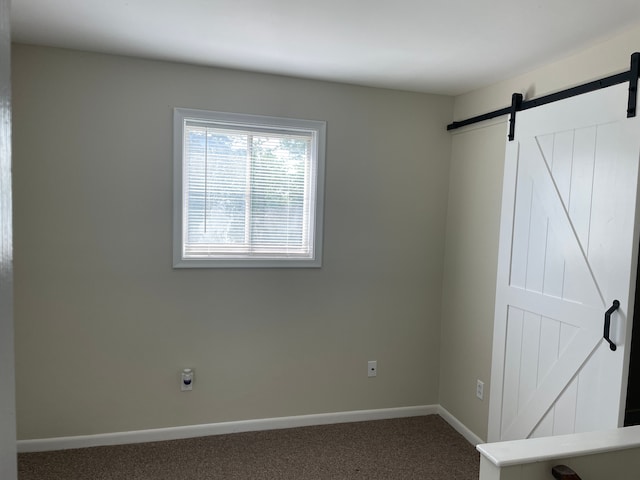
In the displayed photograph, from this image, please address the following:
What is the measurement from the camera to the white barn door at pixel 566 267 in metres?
1.93

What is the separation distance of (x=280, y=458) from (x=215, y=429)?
543mm

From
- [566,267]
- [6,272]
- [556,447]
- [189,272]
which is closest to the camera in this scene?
[6,272]

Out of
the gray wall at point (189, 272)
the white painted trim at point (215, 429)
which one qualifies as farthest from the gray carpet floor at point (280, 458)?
the gray wall at point (189, 272)

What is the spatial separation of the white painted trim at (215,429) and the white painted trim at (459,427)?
2.8 inches

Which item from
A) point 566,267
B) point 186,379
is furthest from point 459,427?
point 186,379

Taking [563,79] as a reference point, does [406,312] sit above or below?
below

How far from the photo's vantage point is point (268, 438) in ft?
9.92

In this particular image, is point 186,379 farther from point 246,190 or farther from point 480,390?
point 480,390

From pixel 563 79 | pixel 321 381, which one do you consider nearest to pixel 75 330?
pixel 321 381

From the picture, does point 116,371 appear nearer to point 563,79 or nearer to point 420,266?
point 420,266

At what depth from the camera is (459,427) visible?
3.22m

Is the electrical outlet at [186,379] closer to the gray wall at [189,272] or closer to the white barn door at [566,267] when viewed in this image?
the gray wall at [189,272]

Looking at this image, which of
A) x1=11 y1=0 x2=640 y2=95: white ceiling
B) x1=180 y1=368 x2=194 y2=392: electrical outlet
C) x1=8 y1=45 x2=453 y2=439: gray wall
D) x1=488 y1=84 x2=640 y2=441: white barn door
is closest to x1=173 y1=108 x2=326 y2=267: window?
x1=8 y1=45 x2=453 y2=439: gray wall

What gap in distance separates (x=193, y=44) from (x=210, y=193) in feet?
3.08
